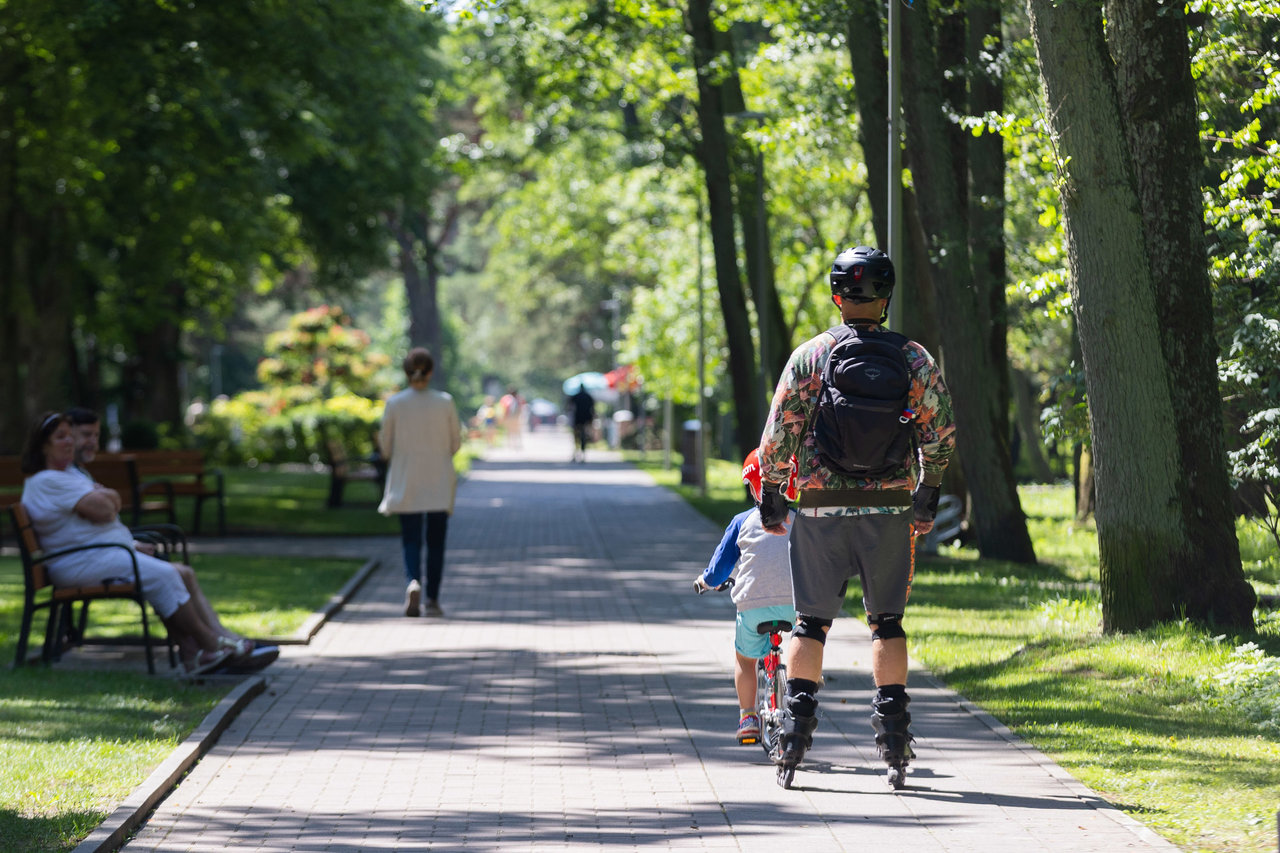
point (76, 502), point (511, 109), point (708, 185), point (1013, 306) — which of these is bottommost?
point (76, 502)

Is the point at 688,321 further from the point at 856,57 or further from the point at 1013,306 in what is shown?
the point at 856,57

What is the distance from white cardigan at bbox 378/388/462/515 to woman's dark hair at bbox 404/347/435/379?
19 cm

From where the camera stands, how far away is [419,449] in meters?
12.8

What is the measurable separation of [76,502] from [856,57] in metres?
9.13

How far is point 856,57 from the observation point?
633 inches

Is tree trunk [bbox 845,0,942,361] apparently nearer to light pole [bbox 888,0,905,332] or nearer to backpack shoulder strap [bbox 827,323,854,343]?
light pole [bbox 888,0,905,332]

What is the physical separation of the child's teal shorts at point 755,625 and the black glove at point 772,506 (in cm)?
78

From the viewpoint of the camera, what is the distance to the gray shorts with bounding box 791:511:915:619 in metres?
6.24

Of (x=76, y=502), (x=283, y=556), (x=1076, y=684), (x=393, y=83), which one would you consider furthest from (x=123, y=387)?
(x=1076, y=684)

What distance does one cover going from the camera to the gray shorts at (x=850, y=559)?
624 cm

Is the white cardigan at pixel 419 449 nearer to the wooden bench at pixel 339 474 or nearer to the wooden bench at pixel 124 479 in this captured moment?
the wooden bench at pixel 124 479

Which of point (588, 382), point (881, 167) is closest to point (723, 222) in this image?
point (881, 167)

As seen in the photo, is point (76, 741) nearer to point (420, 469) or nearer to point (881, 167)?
point (420, 469)

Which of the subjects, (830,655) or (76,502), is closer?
(76,502)
